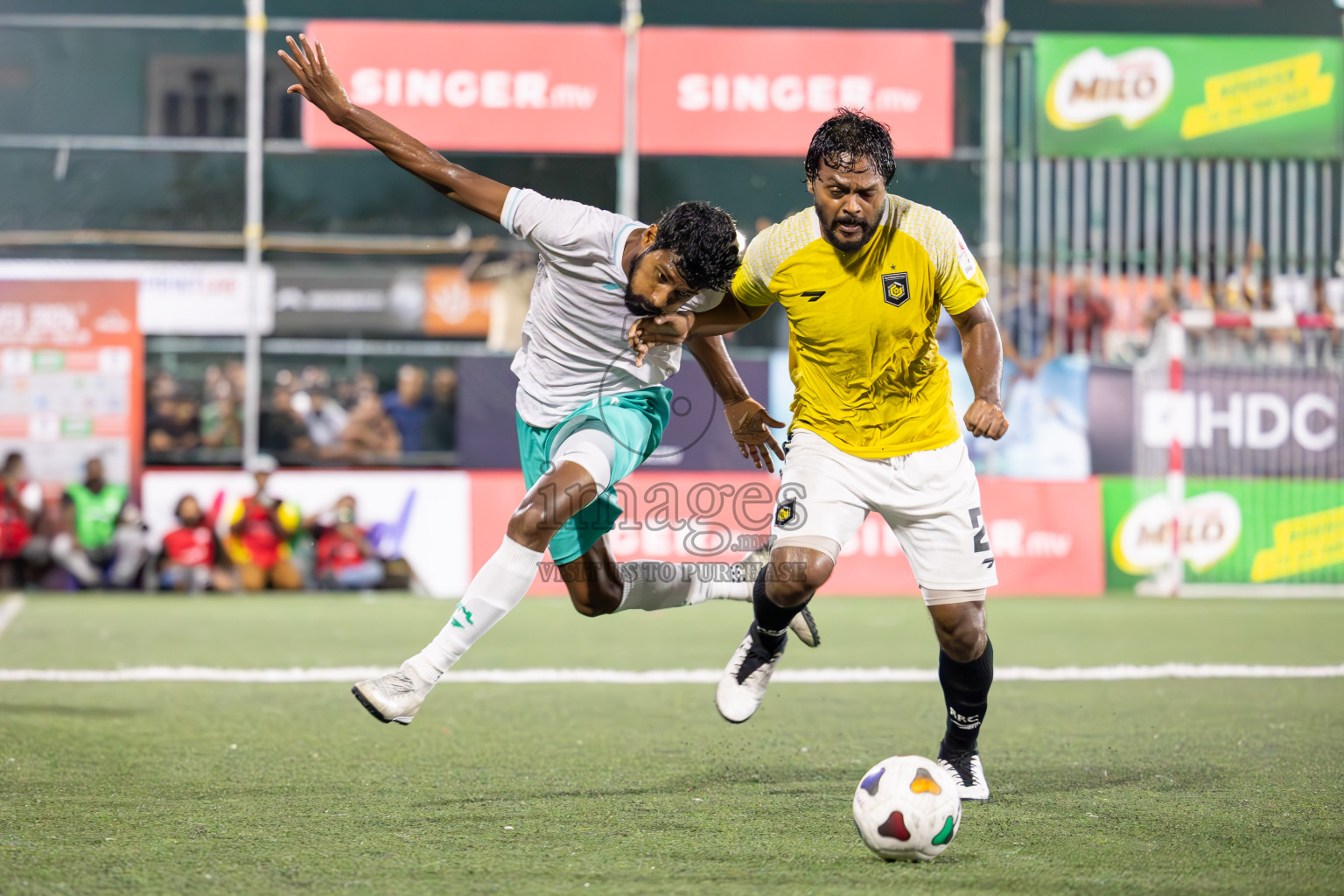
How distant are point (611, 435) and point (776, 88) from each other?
8541mm

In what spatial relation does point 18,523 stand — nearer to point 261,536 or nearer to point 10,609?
point 10,609

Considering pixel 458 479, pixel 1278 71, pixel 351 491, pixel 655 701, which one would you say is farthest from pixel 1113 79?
pixel 655 701

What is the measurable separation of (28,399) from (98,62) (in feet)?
30.7

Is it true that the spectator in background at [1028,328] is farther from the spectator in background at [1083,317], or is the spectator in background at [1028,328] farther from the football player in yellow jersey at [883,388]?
the football player in yellow jersey at [883,388]

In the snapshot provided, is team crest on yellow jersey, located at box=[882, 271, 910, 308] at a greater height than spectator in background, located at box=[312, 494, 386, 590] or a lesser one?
greater

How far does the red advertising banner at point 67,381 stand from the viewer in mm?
13102

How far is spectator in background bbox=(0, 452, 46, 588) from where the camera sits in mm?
12828

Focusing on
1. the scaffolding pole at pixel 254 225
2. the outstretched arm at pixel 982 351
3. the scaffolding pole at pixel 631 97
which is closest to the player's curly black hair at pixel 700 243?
the outstretched arm at pixel 982 351

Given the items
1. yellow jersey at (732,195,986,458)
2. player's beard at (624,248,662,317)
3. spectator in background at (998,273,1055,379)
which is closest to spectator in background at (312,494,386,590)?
spectator in background at (998,273,1055,379)

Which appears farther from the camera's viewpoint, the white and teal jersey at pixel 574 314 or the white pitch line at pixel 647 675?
the white pitch line at pixel 647 675

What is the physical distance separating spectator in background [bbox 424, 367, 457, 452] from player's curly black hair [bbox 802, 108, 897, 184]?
951 cm

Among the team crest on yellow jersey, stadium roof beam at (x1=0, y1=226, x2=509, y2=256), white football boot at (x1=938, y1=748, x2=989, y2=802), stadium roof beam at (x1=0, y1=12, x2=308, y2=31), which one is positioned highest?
stadium roof beam at (x1=0, y1=12, x2=308, y2=31)

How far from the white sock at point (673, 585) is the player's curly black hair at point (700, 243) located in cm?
149

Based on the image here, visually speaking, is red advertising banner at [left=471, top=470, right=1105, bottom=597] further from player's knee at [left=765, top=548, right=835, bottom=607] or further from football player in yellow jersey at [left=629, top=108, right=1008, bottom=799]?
football player in yellow jersey at [left=629, top=108, right=1008, bottom=799]
